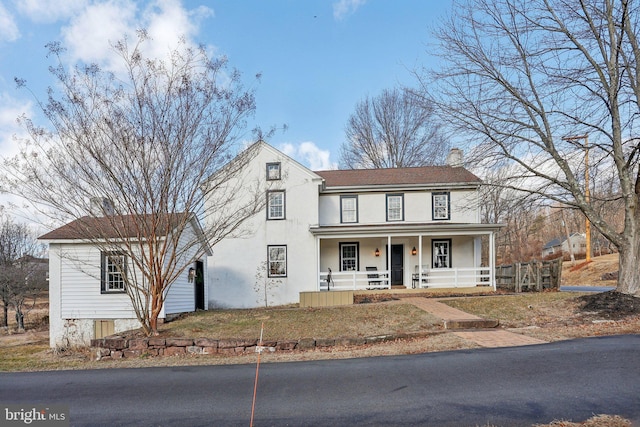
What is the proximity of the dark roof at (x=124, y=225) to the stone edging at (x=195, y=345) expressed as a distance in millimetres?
2754

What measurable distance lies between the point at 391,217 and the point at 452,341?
11685 millimetres

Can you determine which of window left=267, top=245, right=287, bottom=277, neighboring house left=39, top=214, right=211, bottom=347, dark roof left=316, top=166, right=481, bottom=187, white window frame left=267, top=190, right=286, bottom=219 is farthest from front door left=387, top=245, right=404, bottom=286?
neighboring house left=39, top=214, right=211, bottom=347

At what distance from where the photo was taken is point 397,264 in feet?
67.7

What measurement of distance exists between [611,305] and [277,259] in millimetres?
12919

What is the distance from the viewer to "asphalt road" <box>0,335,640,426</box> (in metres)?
5.04

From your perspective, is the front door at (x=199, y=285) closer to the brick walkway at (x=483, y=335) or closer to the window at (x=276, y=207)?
the window at (x=276, y=207)

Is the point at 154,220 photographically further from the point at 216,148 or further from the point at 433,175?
the point at 433,175

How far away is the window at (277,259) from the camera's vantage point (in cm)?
1964

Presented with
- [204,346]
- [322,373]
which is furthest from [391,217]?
[322,373]

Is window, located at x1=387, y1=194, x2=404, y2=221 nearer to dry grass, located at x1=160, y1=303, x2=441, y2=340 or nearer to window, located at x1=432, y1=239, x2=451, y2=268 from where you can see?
window, located at x1=432, y1=239, x2=451, y2=268

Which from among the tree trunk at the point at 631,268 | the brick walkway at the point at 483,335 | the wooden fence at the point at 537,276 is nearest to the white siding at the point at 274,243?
the brick walkway at the point at 483,335

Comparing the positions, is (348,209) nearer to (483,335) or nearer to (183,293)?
(183,293)

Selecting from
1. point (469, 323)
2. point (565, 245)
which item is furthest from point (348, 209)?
point (565, 245)

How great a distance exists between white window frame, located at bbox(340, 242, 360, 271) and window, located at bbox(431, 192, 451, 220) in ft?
13.5
